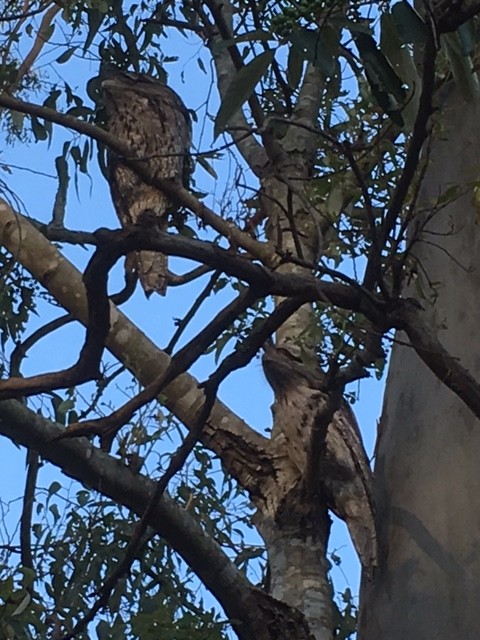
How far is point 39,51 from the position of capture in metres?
2.59

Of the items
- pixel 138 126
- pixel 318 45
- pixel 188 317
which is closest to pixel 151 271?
pixel 188 317

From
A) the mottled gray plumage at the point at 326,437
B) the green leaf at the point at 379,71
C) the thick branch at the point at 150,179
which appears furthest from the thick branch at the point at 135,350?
the green leaf at the point at 379,71

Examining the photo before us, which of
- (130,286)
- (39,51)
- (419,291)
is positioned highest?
(39,51)

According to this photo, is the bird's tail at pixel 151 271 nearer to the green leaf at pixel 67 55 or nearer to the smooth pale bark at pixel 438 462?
the green leaf at pixel 67 55

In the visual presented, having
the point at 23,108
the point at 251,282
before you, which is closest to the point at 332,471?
the point at 251,282

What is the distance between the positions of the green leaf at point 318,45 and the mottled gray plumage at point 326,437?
761mm

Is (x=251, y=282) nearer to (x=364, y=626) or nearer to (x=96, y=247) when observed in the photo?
(x=96, y=247)

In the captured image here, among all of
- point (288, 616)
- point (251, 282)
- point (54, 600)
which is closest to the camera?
point (251, 282)

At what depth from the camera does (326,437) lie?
1.82m

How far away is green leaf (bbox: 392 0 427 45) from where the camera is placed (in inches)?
42.1

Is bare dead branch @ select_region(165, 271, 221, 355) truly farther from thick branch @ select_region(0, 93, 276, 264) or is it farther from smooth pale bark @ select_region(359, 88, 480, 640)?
smooth pale bark @ select_region(359, 88, 480, 640)

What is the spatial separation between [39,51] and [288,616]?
1562 mm

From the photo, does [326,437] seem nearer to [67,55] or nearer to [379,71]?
[379,71]

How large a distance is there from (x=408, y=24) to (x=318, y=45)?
9 cm
